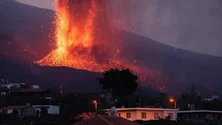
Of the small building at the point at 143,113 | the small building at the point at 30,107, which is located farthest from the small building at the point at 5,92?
the small building at the point at 143,113

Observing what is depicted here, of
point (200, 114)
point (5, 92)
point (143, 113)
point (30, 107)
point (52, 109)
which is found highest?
point (5, 92)

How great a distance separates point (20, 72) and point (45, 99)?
87060mm

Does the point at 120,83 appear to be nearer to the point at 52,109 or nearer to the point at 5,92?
the point at 52,109

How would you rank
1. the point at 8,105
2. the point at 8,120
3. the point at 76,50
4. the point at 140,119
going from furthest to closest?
the point at 76,50
the point at 8,105
the point at 140,119
the point at 8,120

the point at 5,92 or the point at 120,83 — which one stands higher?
the point at 120,83

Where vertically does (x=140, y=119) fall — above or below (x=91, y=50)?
below

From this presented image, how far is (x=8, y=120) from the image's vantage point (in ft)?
285

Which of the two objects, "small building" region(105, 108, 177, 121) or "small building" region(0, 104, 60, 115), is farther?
"small building" region(0, 104, 60, 115)

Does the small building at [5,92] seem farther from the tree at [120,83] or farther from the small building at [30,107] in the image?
the tree at [120,83]

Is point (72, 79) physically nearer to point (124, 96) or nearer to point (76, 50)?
point (76, 50)

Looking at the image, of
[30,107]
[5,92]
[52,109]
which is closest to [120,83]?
[52,109]

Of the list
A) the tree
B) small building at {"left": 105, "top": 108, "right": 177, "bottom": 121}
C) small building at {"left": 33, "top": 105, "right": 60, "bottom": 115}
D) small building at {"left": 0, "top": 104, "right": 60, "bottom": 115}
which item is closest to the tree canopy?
the tree

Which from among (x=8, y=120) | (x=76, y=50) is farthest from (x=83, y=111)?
(x=76, y=50)

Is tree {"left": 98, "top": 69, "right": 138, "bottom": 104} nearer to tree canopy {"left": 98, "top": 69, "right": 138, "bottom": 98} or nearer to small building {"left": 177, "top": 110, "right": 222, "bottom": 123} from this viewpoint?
tree canopy {"left": 98, "top": 69, "right": 138, "bottom": 98}
